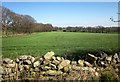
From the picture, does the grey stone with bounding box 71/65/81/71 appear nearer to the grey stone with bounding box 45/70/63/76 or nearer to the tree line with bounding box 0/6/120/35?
the grey stone with bounding box 45/70/63/76

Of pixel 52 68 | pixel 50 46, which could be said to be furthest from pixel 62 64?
pixel 50 46

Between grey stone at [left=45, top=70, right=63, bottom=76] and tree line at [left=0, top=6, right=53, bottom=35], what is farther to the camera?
tree line at [left=0, top=6, right=53, bottom=35]

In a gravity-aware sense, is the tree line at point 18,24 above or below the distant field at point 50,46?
above

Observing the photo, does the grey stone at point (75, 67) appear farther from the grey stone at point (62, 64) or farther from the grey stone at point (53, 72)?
the grey stone at point (53, 72)

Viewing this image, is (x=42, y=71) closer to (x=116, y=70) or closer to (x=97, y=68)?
(x=97, y=68)

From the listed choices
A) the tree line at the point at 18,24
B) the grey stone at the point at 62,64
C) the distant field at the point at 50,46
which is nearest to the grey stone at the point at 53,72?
the grey stone at the point at 62,64

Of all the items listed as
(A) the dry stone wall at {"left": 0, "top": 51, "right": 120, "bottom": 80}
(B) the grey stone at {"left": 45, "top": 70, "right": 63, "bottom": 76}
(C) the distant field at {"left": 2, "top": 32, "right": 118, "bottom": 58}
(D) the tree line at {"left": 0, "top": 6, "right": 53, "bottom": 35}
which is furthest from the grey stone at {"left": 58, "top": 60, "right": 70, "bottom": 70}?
(D) the tree line at {"left": 0, "top": 6, "right": 53, "bottom": 35}

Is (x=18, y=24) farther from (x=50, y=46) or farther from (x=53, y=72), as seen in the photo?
(x=53, y=72)
